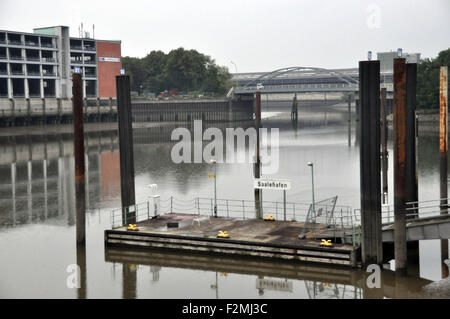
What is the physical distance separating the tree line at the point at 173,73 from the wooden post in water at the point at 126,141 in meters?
132

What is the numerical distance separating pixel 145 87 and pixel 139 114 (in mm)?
35646

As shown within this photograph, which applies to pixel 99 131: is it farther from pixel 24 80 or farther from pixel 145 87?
pixel 145 87

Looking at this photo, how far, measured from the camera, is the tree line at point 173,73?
160500 mm

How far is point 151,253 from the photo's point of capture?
2670 centimetres

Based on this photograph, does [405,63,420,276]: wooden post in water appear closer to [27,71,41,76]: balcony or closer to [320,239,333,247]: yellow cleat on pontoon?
[320,239,333,247]: yellow cleat on pontoon

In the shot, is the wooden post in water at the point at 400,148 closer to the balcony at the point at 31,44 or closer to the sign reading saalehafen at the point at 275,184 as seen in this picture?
the sign reading saalehafen at the point at 275,184

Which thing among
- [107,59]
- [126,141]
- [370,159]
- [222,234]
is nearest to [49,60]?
[107,59]

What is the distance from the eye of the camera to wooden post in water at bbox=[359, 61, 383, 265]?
2214 centimetres

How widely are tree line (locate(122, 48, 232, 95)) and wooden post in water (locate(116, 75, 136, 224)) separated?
13209 centimetres

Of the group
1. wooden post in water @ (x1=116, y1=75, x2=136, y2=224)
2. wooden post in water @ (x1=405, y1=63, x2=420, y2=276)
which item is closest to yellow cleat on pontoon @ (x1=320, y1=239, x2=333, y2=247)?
wooden post in water @ (x1=405, y1=63, x2=420, y2=276)

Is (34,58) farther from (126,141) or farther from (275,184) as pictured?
(275,184)

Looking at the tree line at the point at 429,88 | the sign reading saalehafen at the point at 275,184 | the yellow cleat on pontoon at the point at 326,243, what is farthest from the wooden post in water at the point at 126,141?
the tree line at the point at 429,88

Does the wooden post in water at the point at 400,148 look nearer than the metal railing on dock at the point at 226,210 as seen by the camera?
Yes

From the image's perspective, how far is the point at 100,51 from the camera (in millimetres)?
119125
